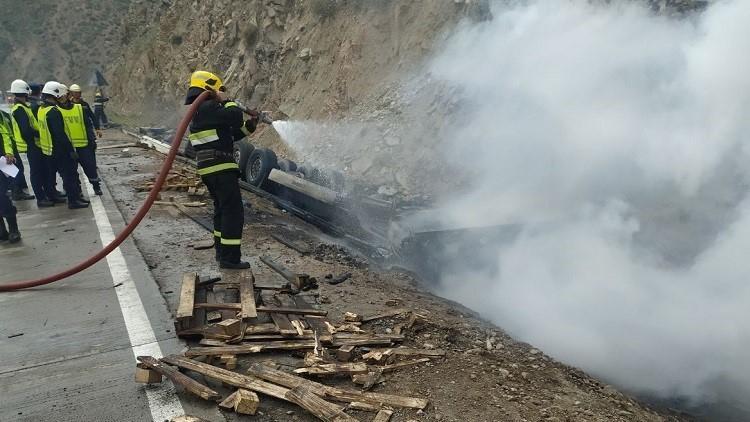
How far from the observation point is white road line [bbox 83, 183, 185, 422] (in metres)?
2.96

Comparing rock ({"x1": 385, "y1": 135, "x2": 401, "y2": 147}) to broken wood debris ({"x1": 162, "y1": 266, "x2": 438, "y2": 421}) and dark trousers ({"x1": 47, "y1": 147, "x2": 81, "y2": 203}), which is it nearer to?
dark trousers ({"x1": 47, "y1": 147, "x2": 81, "y2": 203})

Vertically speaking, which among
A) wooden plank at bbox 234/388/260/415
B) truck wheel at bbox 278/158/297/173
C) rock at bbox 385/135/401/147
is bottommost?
wooden plank at bbox 234/388/260/415

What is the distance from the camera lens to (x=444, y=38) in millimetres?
11648

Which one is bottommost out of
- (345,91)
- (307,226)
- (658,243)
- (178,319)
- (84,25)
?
(178,319)

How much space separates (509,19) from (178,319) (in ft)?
29.9

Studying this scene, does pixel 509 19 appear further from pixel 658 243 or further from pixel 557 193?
pixel 658 243

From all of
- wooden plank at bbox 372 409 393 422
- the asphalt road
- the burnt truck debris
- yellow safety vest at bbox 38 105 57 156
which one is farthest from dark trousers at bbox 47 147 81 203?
wooden plank at bbox 372 409 393 422

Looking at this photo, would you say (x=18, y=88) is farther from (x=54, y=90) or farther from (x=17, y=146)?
(x=17, y=146)

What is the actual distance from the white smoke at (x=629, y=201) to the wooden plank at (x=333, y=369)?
9.19 ft

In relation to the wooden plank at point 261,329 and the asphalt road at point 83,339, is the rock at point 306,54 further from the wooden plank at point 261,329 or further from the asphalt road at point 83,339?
the wooden plank at point 261,329

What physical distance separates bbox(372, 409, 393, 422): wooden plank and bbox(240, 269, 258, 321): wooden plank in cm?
142

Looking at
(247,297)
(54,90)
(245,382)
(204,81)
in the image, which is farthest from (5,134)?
(245,382)

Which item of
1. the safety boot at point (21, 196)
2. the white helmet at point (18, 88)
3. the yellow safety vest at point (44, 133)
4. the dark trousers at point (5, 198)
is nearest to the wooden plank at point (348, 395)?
the dark trousers at point (5, 198)

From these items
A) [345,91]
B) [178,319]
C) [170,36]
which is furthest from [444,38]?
[170,36]
